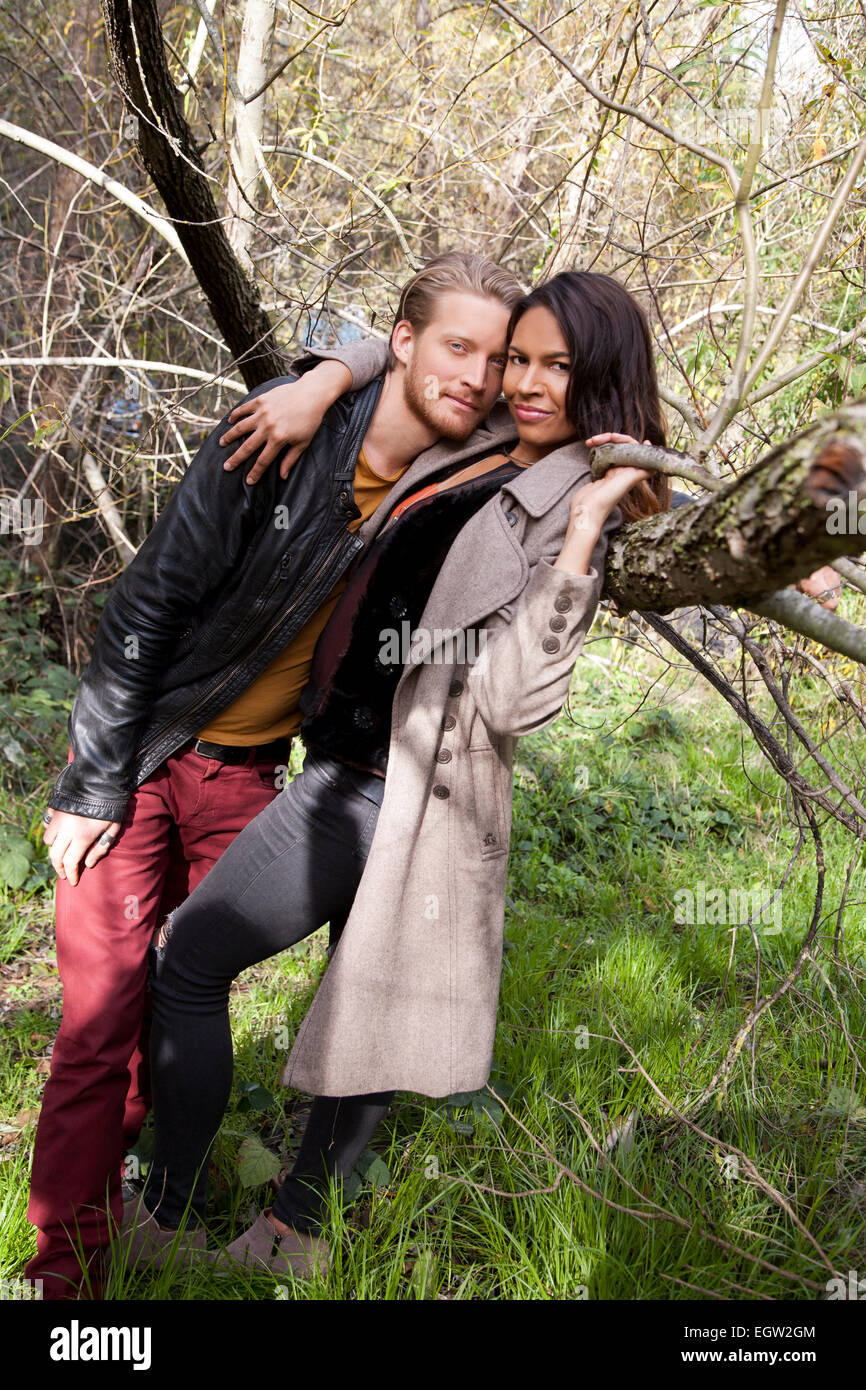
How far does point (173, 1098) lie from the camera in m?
2.04

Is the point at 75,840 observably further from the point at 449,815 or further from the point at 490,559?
the point at 490,559

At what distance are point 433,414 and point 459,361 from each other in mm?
119

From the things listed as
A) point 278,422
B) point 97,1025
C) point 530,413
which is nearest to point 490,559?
point 530,413

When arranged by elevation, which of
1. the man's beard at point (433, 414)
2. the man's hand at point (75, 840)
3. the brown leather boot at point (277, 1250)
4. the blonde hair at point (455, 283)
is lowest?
the brown leather boot at point (277, 1250)

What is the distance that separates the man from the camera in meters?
1.96

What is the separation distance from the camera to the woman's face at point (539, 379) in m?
1.77

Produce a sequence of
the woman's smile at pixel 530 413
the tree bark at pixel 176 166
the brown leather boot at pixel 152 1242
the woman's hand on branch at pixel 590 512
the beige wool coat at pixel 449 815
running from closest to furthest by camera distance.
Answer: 1. the woman's hand on branch at pixel 590 512
2. the beige wool coat at pixel 449 815
3. the woman's smile at pixel 530 413
4. the brown leather boot at pixel 152 1242
5. the tree bark at pixel 176 166

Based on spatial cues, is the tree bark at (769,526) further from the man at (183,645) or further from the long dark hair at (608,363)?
the man at (183,645)

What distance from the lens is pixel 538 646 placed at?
63.4 inches

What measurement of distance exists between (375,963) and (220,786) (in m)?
0.57

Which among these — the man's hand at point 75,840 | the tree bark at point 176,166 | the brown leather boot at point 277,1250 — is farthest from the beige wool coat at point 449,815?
the tree bark at point 176,166

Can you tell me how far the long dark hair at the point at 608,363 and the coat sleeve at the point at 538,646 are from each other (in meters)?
0.21

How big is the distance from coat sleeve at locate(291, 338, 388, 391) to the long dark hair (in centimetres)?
45
